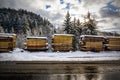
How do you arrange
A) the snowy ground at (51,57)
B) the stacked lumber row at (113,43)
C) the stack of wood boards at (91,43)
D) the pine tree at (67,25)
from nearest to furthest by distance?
the snowy ground at (51,57) < the stack of wood boards at (91,43) < the stacked lumber row at (113,43) < the pine tree at (67,25)

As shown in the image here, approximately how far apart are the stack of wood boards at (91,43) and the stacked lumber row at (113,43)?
0.79m

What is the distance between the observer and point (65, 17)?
118 ft

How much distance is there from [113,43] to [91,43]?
95.3 inches

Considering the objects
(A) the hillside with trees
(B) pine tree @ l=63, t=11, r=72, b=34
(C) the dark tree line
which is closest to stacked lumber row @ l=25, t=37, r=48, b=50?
(B) pine tree @ l=63, t=11, r=72, b=34

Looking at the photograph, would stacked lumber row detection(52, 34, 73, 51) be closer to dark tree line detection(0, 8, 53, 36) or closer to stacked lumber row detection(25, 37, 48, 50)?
stacked lumber row detection(25, 37, 48, 50)

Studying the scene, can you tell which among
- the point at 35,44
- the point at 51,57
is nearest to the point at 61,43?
the point at 35,44

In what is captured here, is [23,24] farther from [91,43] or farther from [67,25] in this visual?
[91,43]

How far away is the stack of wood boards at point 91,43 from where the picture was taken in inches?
1105

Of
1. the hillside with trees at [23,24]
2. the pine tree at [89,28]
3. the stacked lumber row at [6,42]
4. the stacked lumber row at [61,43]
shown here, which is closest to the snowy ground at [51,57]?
the stacked lumber row at [6,42]

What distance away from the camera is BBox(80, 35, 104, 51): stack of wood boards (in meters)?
28.1

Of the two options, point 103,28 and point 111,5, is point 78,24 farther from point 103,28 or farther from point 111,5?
point 111,5

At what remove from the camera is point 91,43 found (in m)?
28.2

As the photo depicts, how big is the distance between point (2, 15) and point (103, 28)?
16683 millimetres

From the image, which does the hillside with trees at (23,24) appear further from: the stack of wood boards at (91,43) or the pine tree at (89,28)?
the stack of wood boards at (91,43)
